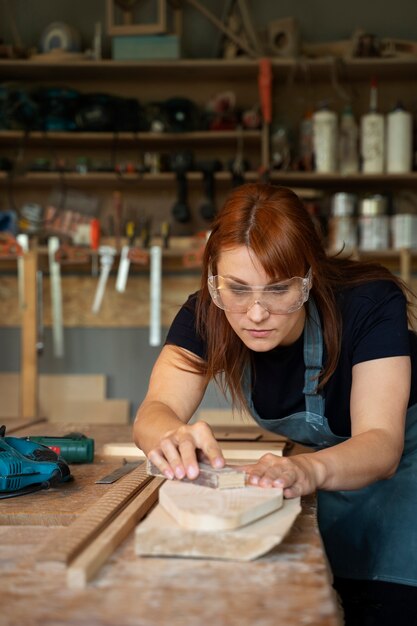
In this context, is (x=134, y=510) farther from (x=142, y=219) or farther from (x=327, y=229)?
(x=142, y=219)

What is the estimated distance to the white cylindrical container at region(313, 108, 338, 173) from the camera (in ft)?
14.6

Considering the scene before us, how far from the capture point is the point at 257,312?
1.60 meters

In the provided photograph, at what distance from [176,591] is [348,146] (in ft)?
12.6

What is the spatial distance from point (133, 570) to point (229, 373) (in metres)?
0.85

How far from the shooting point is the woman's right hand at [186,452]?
54.8 inches

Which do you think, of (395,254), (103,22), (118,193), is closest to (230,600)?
(395,254)

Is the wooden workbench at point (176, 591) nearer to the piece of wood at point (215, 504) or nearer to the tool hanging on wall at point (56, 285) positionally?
the piece of wood at point (215, 504)

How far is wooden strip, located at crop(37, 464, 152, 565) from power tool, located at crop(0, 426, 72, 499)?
0.13m

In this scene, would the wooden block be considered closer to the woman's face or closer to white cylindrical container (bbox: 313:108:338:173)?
white cylindrical container (bbox: 313:108:338:173)

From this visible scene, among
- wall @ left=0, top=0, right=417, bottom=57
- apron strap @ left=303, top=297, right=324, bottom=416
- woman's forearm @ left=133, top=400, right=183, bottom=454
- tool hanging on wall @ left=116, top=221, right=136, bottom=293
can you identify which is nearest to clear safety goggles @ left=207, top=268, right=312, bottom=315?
apron strap @ left=303, top=297, right=324, bottom=416

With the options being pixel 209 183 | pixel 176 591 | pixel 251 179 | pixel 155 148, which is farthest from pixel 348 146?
pixel 176 591

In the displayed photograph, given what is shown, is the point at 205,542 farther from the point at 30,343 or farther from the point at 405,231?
the point at 405,231

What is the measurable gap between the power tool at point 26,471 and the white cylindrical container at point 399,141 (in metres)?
3.29

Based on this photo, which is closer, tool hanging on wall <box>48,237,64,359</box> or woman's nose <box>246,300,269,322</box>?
woman's nose <box>246,300,269,322</box>
